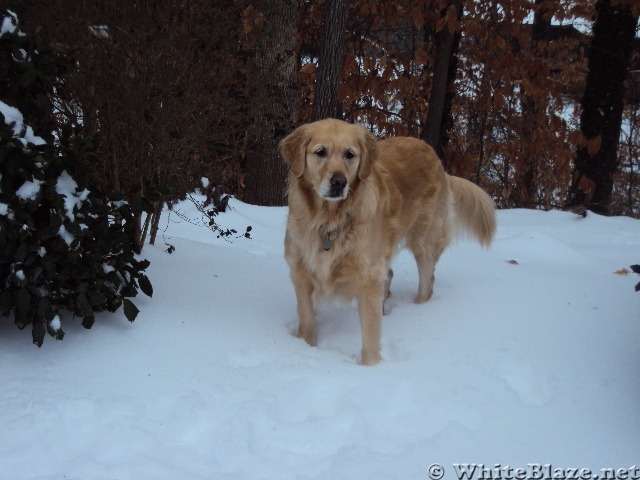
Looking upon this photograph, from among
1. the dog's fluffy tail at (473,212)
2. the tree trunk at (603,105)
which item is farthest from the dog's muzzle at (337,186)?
the tree trunk at (603,105)

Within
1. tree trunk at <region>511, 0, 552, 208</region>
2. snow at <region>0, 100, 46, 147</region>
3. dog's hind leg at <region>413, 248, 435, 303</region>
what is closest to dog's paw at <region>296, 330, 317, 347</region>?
dog's hind leg at <region>413, 248, 435, 303</region>

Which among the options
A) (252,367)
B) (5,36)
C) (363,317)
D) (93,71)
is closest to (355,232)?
(363,317)

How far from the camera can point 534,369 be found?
9.73 ft

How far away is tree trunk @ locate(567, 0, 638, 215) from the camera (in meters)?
8.86

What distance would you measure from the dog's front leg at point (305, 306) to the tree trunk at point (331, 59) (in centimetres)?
364

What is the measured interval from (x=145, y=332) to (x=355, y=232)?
1.29 meters

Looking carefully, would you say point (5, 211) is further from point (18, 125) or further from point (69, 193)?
point (18, 125)

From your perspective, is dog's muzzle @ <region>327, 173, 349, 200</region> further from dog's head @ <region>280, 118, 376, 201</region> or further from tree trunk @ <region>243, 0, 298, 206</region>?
tree trunk @ <region>243, 0, 298, 206</region>

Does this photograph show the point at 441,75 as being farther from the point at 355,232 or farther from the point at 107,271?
the point at 107,271

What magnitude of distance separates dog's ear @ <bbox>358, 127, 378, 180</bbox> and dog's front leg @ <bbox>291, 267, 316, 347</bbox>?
2.27ft

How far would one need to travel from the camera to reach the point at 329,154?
126 inches

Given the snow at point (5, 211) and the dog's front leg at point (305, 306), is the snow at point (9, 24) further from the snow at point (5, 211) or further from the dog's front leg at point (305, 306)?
the dog's front leg at point (305, 306)

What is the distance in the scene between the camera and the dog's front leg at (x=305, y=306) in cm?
346

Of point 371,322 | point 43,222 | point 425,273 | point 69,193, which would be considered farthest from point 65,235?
point 425,273
